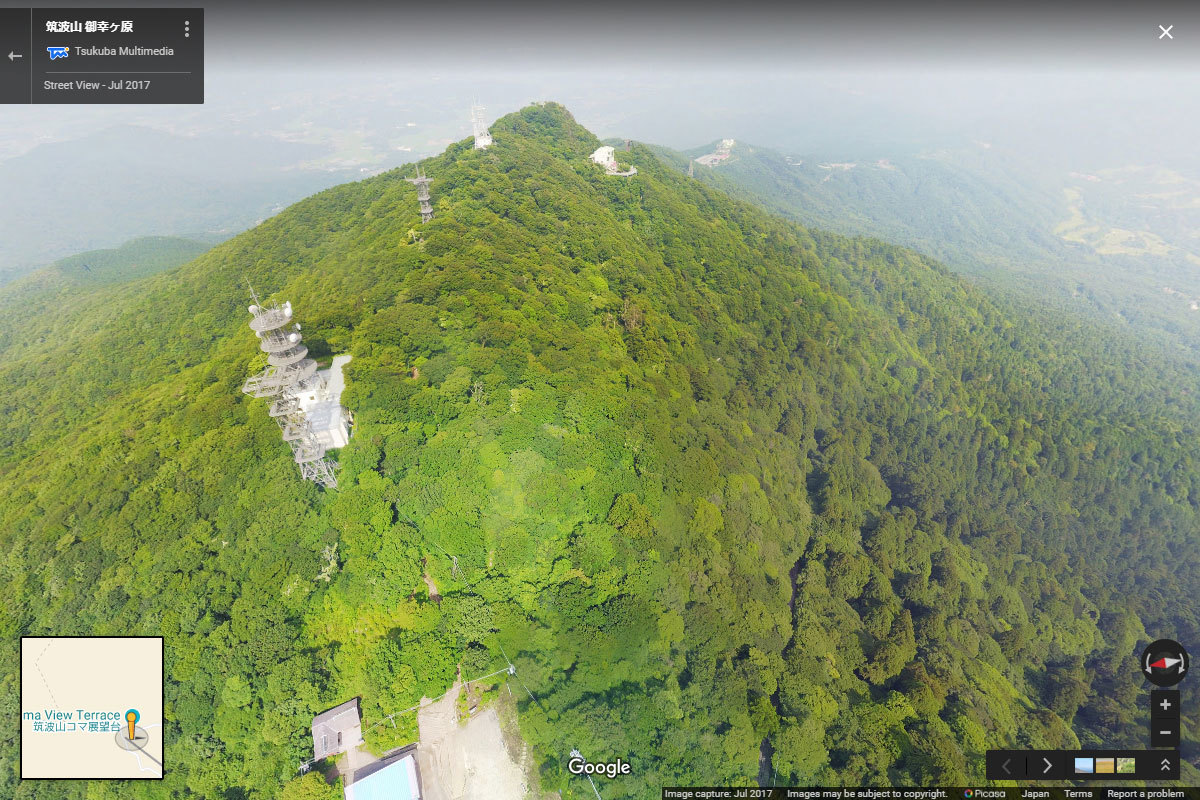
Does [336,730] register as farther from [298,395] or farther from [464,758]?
[298,395]

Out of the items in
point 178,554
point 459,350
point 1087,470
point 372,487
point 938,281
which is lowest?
point 1087,470

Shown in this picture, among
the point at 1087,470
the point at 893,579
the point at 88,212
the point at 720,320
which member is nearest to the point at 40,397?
the point at 720,320

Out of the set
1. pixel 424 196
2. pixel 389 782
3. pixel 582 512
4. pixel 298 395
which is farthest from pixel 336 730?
pixel 424 196

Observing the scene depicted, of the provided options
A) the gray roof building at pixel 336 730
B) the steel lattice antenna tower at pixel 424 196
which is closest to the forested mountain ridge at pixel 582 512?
the gray roof building at pixel 336 730

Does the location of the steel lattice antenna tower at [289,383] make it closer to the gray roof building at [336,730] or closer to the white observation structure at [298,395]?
the white observation structure at [298,395]

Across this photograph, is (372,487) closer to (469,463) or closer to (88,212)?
(469,463)

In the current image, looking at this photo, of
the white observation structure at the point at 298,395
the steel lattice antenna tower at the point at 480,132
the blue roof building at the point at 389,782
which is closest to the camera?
the blue roof building at the point at 389,782

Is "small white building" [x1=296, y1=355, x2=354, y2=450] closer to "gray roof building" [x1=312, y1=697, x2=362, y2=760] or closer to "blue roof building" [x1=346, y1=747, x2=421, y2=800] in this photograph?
"gray roof building" [x1=312, y1=697, x2=362, y2=760]
